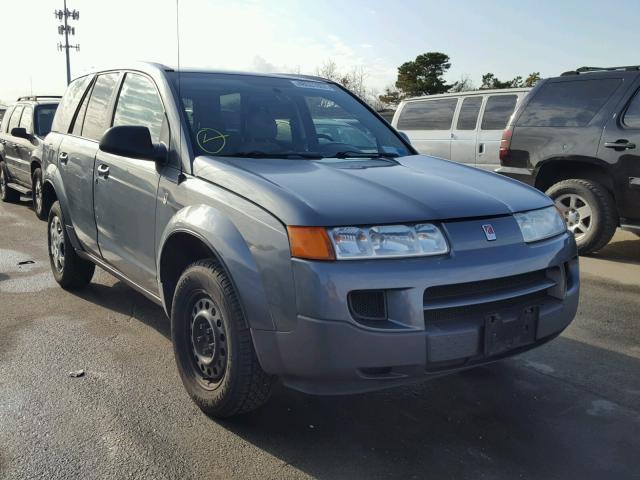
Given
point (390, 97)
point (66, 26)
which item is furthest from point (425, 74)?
point (66, 26)

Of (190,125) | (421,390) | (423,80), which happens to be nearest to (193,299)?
(190,125)

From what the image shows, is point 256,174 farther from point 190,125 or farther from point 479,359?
point 479,359

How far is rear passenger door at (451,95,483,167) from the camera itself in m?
9.86

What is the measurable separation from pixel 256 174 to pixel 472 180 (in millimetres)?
1136

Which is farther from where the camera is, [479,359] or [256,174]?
→ [256,174]

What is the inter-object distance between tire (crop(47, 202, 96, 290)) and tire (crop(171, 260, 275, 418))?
224 cm

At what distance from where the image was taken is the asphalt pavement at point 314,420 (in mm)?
2811

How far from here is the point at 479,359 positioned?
2.76m

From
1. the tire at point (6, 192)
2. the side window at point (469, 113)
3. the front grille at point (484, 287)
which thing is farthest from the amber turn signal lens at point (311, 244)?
the tire at point (6, 192)

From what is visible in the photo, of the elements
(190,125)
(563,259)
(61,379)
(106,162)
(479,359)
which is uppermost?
(190,125)

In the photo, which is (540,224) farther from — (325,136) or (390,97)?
(390,97)

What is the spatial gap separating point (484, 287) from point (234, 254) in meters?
1.12

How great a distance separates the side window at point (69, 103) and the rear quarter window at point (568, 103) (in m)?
4.79

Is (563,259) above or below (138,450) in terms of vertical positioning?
above
